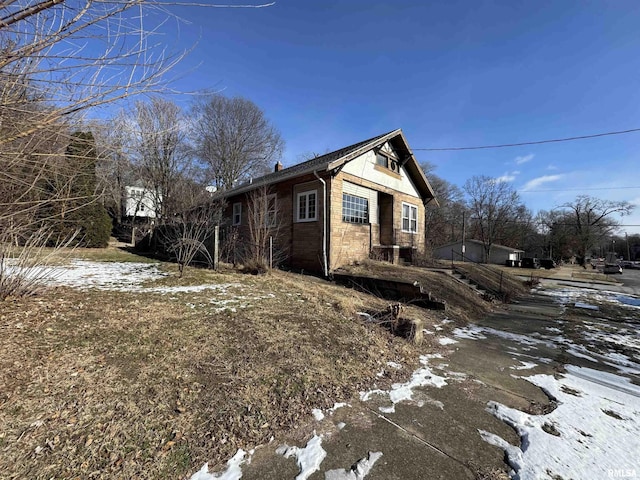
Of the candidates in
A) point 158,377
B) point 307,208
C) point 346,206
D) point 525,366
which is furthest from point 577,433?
point 307,208

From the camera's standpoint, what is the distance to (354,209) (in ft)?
38.3

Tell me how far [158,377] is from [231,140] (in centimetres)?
2868

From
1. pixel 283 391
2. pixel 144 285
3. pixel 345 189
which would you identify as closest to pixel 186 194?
pixel 345 189

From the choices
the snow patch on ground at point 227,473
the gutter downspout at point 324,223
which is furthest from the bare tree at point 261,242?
the snow patch on ground at point 227,473

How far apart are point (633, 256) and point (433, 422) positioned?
111 m

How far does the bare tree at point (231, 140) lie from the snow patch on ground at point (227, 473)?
28283 millimetres

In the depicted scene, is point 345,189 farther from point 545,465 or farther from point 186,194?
point 186,194

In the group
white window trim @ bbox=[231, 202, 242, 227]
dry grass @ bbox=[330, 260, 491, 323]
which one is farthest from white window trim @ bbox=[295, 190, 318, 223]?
white window trim @ bbox=[231, 202, 242, 227]

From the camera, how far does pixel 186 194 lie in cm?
2147

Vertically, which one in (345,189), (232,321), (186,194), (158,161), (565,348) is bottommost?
(565,348)

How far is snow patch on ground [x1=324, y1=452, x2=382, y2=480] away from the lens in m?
2.00

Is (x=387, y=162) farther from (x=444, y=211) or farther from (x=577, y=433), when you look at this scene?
(x=444, y=211)

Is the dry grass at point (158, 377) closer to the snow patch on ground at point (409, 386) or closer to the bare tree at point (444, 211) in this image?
the snow patch on ground at point (409, 386)

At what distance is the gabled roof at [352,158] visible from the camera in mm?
10238
